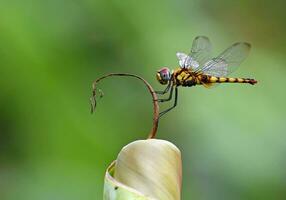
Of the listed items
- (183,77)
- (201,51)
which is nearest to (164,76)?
(183,77)

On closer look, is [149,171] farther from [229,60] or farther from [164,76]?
[229,60]

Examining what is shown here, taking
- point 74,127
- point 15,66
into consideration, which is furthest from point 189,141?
point 15,66

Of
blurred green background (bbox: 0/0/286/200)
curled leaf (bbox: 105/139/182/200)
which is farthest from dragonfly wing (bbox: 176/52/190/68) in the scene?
curled leaf (bbox: 105/139/182/200)

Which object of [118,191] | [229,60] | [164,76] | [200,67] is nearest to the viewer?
[118,191]

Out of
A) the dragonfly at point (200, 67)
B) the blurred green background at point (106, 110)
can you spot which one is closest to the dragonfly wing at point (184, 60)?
the dragonfly at point (200, 67)

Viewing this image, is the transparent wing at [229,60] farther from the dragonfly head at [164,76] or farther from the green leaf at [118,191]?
the green leaf at [118,191]
